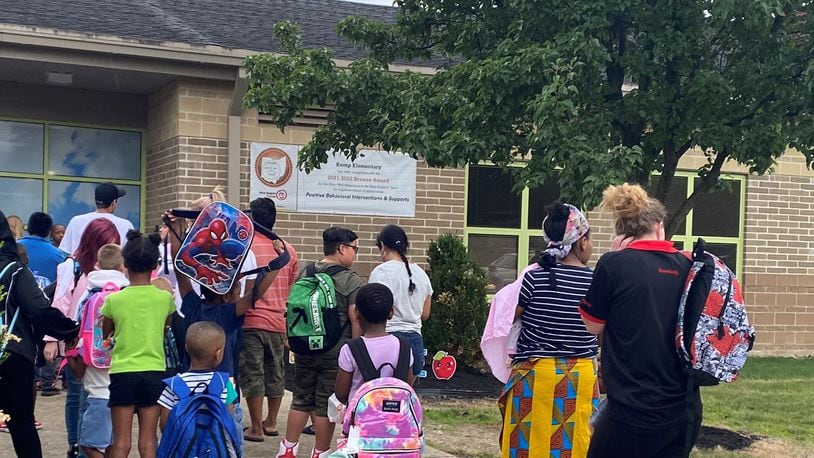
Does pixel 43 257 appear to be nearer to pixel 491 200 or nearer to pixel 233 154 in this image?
pixel 233 154

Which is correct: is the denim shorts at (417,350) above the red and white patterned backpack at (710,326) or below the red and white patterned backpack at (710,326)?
below

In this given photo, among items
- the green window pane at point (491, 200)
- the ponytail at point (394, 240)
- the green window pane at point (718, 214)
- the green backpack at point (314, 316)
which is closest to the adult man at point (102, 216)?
the green backpack at point (314, 316)

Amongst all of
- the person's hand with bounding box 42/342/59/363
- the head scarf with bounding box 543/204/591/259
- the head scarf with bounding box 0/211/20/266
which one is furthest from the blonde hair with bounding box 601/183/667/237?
the person's hand with bounding box 42/342/59/363

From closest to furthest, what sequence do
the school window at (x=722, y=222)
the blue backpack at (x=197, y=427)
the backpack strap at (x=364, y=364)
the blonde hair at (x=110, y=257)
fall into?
the blue backpack at (x=197, y=427) < the backpack strap at (x=364, y=364) < the blonde hair at (x=110, y=257) < the school window at (x=722, y=222)

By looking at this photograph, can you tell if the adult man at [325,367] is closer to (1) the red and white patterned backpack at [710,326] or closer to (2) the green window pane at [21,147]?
(1) the red and white patterned backpack at [710,326]

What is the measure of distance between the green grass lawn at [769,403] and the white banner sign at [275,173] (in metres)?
5.71

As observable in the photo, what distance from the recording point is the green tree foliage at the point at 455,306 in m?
11.5

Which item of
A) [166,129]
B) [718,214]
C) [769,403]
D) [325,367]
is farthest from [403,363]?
[718,214]

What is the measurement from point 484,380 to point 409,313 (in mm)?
4881

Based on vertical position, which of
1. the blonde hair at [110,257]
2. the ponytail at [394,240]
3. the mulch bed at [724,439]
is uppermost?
the ponytail at [394,240]

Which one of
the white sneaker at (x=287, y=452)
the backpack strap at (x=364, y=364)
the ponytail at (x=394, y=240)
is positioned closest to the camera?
the backpack strap at (x=364, y=364)

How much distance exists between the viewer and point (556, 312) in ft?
16.7

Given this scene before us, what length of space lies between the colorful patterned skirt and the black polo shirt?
838 millimetres

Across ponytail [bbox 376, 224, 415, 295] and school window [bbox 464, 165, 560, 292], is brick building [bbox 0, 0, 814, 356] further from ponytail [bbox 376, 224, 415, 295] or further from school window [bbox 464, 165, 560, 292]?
ponytail [bbox 376, 224, 415, 295]
